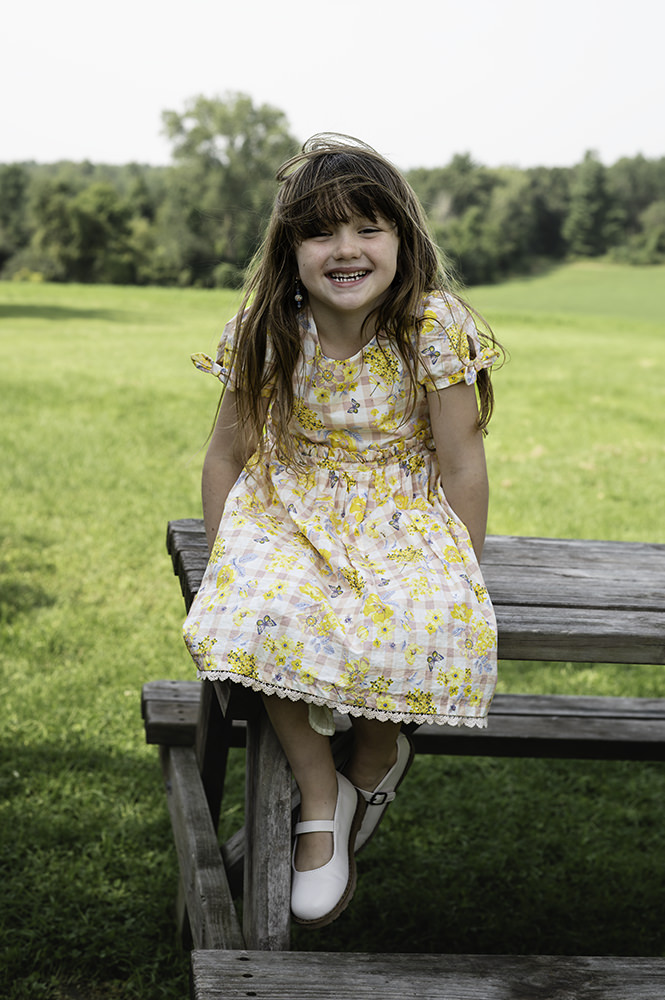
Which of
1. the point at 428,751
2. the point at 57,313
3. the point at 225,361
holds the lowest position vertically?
the point at 428,751

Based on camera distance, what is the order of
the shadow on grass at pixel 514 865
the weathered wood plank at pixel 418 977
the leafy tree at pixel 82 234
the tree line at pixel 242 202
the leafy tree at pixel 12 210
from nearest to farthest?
the weathered wood plank at pixel 418 977
the shadow on grass at pixel 514 865
the tree line at pixel 242 202
the leafy tree at pixel 82 234
the leafy tree at pixel 12 210

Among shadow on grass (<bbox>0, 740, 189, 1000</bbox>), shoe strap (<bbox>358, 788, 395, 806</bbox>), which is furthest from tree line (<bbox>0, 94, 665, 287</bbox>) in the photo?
shoe strap (<bbox>358, 788, 395, 806</bbox>)

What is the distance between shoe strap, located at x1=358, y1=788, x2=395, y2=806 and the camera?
6.31 ft

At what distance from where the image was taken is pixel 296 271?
2.19 metres

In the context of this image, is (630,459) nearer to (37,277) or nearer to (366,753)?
(366,753)

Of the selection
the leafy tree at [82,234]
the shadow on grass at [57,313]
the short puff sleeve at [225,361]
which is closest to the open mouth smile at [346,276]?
the short puff sleeve at [225,361]

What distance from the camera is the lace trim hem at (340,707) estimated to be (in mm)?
1696

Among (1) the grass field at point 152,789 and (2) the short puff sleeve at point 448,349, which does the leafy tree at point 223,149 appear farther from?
(2) the short puff sleeve at point 448,349

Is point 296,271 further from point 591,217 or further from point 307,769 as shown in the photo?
point 591,217

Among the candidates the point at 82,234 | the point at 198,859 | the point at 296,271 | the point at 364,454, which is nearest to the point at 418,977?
the point at 198,859

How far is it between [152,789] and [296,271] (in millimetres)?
1773

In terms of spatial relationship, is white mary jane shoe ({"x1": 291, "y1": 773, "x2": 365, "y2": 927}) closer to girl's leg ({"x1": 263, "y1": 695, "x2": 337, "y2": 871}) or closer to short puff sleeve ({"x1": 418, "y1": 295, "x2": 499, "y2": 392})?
girl's leg ({"x1": 263, "y1": 695, "x2": 337, "y2": 871})

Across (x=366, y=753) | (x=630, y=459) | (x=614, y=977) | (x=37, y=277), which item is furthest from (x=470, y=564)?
(x=37, y=277)

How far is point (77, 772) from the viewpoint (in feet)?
10.6
